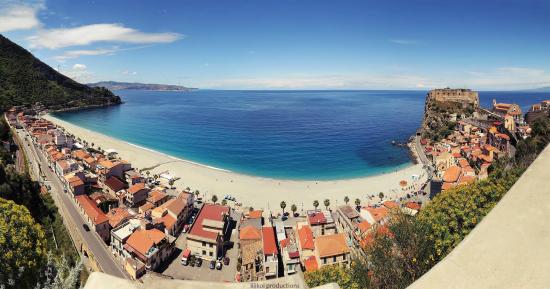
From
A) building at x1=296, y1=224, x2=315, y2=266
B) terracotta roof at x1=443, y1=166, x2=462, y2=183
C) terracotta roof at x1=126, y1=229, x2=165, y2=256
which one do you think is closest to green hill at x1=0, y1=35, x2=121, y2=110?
terracotta roof at x1=126, y1=229, x2=165, y2=256

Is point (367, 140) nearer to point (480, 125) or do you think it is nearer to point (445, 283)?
point (480, 125)

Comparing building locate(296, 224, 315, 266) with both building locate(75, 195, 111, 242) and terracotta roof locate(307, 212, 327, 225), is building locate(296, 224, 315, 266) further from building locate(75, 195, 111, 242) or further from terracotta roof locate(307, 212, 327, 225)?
building locate(75, 195, 111, 242)

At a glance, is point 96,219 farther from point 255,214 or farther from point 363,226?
point 363,226

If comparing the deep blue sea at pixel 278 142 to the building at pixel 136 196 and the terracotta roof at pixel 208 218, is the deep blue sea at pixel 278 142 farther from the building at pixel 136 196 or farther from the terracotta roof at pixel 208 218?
the terracotta roof at pixel 208 218

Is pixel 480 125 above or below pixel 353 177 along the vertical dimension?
above

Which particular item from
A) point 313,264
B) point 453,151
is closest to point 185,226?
point 313,264

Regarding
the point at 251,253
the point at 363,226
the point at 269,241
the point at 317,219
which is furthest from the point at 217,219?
the point at 363,226

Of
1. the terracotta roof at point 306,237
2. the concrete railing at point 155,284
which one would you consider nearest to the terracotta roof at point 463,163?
the terracotta roof at point 306,237
